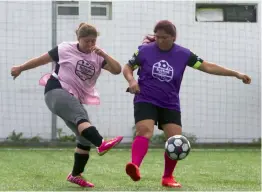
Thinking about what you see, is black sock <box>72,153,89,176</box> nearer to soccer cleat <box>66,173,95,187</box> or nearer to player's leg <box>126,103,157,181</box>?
soccer cleat <box>66,173,95,187</box>

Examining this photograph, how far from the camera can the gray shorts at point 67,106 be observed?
6555 mm

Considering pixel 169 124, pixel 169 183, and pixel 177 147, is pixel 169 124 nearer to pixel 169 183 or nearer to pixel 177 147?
pixel 177 147

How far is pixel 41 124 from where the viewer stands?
42.8 feet

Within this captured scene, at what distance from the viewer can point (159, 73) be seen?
22.0 feet

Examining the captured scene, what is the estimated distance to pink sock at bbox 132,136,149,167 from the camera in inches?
257

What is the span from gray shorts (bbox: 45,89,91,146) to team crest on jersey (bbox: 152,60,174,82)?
703mm

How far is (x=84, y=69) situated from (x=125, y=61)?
6.24 metres

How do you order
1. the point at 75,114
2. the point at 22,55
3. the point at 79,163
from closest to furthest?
1. the point at 75,114
2. the point at 79,163
3. the point at 22,55

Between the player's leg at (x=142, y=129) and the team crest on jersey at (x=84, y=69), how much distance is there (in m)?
0.50

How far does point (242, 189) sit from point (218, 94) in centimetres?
699

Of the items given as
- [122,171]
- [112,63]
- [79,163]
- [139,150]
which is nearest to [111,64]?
[112,63]

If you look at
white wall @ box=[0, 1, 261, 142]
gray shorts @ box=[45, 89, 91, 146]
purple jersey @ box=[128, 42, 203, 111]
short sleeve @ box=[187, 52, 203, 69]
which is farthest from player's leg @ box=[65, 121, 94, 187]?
white wall @ box=[0, 1, 261, 142]

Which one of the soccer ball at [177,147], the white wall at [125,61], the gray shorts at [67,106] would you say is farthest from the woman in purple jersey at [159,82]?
the white wall at [125,61]

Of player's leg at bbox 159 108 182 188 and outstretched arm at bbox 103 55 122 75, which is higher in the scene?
outstretched arm at bbox 103 55 122 75
